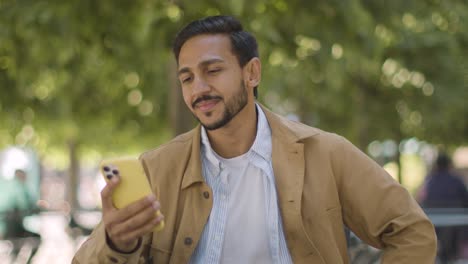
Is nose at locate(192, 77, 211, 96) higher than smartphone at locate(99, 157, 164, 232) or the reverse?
higher

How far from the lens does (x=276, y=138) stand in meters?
2.90

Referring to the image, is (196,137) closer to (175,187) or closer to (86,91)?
(175,187)

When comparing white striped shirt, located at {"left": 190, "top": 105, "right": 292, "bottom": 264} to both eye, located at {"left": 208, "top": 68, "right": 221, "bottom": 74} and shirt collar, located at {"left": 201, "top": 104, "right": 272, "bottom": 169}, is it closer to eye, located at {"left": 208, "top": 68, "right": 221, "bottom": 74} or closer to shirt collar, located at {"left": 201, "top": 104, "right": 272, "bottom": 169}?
shirt collar, located at {"left": 201, "top": 104, "right": 272, "bottom": 169}

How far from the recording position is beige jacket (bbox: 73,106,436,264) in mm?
2713

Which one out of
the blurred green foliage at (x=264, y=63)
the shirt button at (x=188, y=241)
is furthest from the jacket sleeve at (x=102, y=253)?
the blurred green foliage at (x=264, y=63)

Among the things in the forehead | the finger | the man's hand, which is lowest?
the man's hand

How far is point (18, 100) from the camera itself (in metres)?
9.54

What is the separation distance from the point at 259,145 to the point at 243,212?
0.24 m

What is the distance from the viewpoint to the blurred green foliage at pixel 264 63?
6.47m

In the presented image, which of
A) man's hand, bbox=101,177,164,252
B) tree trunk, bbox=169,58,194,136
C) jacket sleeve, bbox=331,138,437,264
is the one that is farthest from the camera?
tree trunk, bbox=169,58,194,136

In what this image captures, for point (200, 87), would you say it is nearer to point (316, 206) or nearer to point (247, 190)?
point (247, 190)

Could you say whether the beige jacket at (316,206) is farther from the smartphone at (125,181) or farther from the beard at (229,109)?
the smartphone at (125,181)

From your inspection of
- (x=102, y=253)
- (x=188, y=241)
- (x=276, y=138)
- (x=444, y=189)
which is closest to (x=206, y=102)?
(x=276, y=138)

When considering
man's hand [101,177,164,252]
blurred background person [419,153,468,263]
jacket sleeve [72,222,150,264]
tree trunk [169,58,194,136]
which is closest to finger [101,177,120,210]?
man's hand [101,177,164,252]
